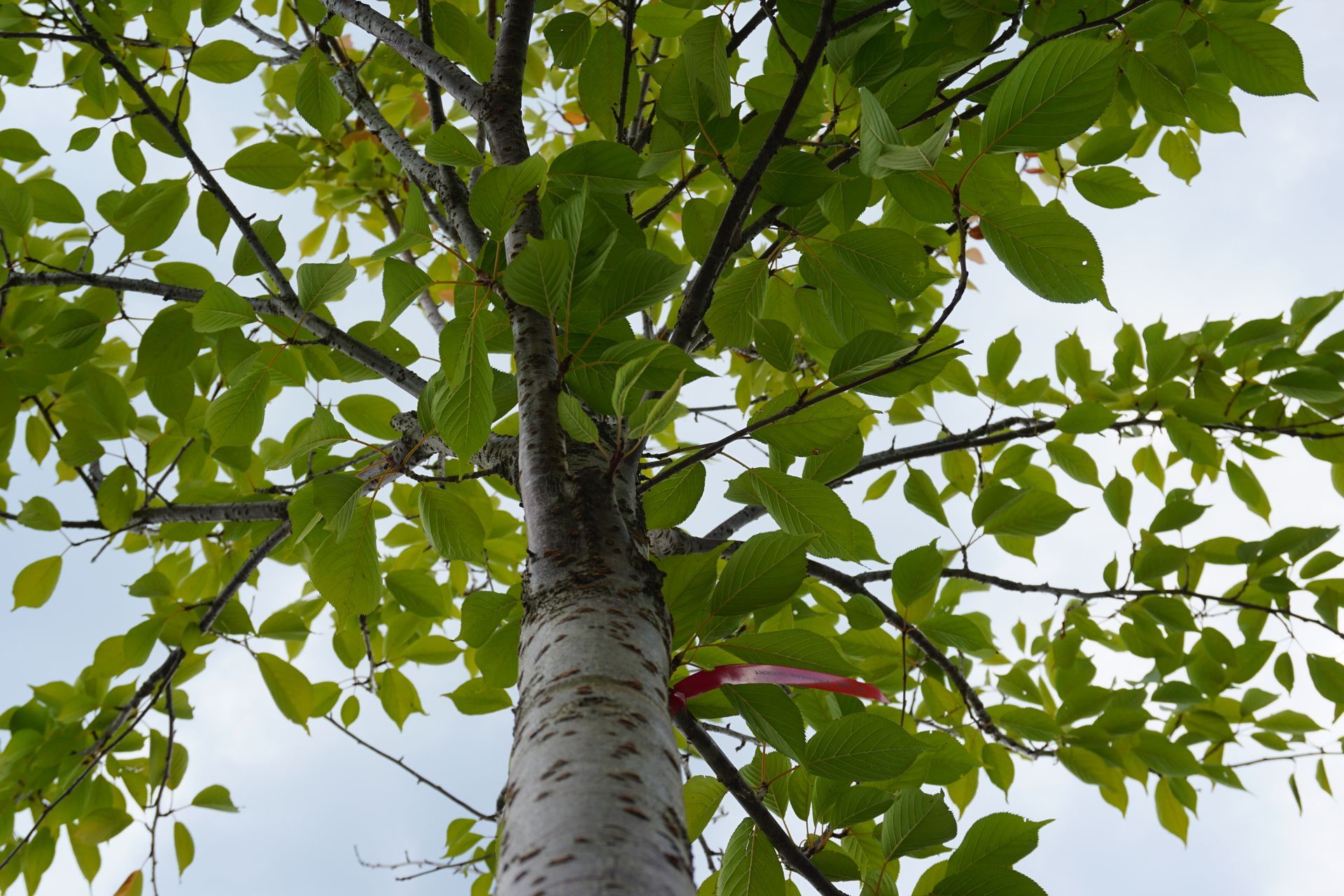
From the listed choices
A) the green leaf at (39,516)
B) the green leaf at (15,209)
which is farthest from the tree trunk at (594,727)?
the green leaf at (15,209)

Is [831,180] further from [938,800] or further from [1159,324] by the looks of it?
[1159,324]

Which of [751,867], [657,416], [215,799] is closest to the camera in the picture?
[657,416]

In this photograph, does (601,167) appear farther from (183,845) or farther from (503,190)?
(183,845)

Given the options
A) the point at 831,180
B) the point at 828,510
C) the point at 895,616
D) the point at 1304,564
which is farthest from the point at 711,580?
the point at 1304,564

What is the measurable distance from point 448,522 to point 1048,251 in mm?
699

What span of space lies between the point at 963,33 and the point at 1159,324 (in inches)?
27.3

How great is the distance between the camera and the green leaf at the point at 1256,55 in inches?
35.0

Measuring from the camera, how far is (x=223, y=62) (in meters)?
1.21

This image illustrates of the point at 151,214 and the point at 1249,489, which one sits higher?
the point at 151,214

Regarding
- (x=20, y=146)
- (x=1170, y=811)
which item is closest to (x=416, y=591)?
(x=20, y=146)

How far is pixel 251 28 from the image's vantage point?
1.59 meters

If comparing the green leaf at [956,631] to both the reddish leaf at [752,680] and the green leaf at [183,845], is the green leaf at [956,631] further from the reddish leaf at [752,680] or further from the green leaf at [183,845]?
the green leaf at [183,845]

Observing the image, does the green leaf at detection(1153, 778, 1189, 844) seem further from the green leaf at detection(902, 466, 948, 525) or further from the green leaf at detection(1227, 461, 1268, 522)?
the green leaf at detection(902, 466, 948, 525)

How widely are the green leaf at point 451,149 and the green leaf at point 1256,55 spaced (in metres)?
0.84
